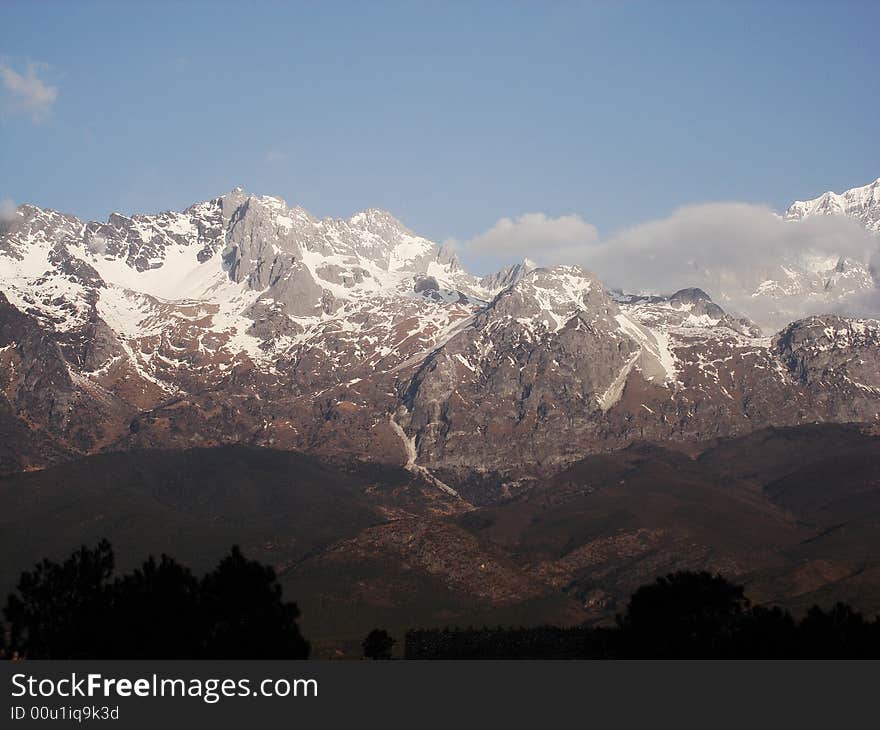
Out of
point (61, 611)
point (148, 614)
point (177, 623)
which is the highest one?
point (61, 611)

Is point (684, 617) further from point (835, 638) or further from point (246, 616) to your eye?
point (246, 616)

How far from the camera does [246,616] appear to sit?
471 feet

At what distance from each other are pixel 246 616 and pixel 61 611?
20597 mm

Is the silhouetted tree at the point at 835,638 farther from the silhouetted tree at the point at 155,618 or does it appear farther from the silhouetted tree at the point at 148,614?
the silhouetted tree at the point at 155,618

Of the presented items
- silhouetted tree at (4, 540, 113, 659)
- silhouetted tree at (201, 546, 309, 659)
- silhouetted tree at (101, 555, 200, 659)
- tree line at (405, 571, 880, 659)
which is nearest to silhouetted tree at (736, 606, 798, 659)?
tree line at (405, 571, 880, 659)

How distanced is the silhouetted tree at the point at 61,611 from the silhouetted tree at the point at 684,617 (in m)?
76.7

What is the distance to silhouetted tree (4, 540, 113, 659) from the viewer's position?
438 ft

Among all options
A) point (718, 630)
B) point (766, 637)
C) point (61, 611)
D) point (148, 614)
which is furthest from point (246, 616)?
point (718, 630)

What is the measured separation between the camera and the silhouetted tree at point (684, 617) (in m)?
172
